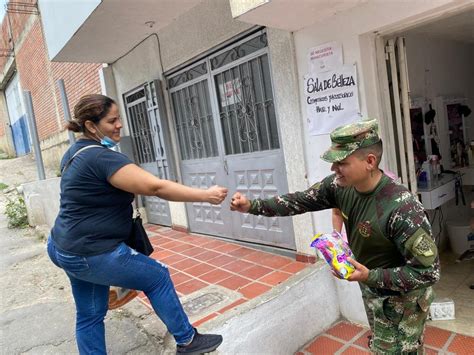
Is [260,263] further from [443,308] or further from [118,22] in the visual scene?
[118,22]

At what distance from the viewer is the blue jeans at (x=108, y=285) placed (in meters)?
2.24

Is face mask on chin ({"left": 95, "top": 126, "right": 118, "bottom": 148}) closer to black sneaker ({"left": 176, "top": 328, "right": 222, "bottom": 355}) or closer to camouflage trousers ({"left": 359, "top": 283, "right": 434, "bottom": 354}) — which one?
black sneaker ({"left": 176, "top": 328, "right": 222, "bottom": 355})

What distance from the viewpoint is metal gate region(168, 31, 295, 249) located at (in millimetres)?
4160

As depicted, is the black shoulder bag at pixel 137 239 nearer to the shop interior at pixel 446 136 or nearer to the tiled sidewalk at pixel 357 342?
the tiled sidewalk at pixel 357 342

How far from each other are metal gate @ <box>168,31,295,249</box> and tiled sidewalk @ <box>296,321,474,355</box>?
1108 mm

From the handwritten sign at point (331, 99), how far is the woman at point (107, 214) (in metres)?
1.34

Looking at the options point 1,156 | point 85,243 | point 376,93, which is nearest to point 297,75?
point 376,93

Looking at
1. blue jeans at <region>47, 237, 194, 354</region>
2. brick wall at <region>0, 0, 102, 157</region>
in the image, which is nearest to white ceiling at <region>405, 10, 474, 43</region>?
blue jeans at <region>47, 237, 194, 354</region>

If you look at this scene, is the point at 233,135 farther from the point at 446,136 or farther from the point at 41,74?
the point at 41,74

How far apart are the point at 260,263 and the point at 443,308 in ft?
5.94

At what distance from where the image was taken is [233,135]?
4.71 m

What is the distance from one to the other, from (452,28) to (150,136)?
472cm

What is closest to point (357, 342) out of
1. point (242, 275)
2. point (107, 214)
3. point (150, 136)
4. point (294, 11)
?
point (242, 275)

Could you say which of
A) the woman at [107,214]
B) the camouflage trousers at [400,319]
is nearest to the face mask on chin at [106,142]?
the woman at [107,214]
